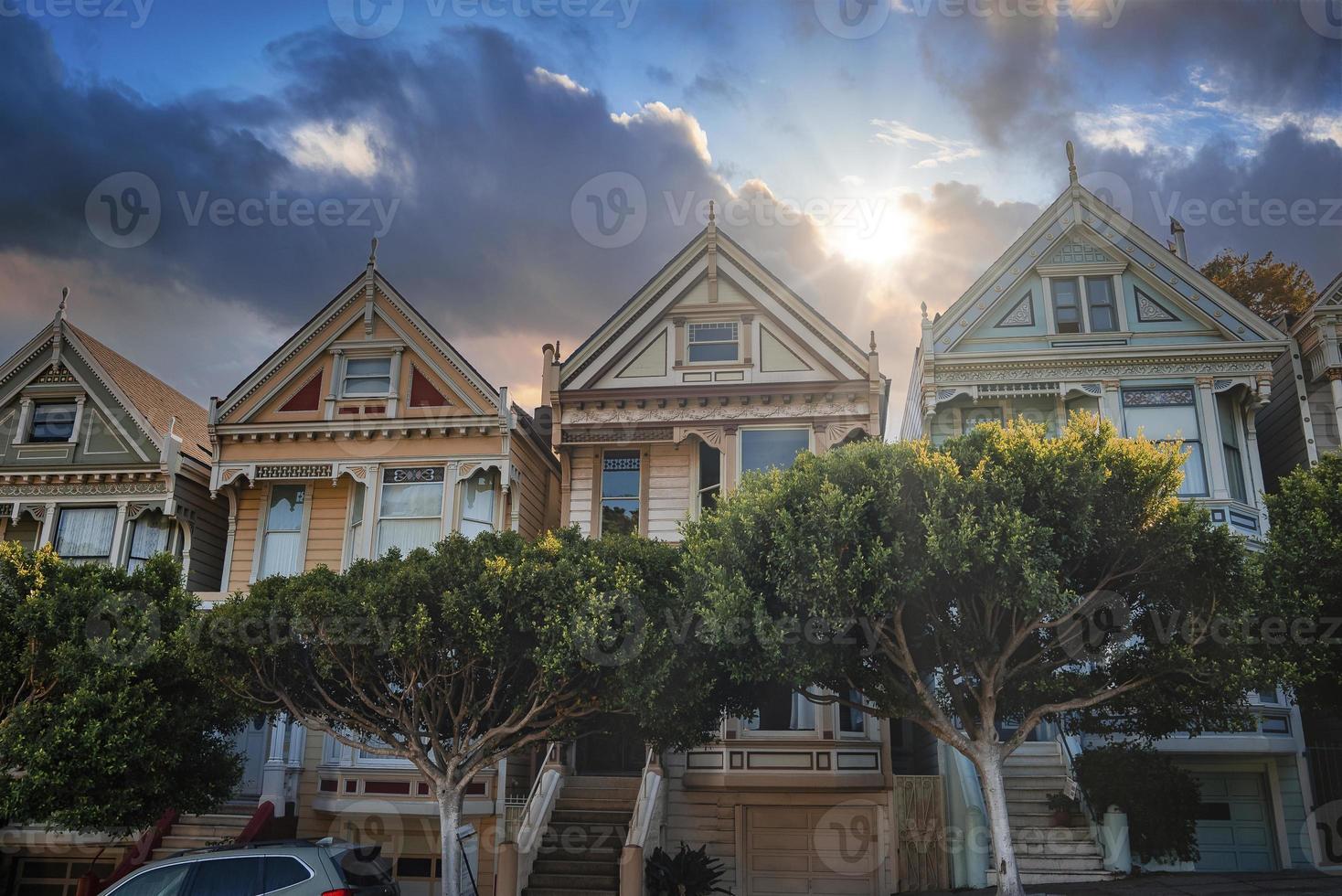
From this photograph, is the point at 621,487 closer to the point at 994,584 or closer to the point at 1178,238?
the point at 994,584

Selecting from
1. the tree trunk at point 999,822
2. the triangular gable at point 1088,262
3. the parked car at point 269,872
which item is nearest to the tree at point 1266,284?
the triangular gable at point 1088,262

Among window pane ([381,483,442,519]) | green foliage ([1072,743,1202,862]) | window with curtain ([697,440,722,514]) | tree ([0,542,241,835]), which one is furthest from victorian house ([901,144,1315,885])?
tree ([0,542,241,835])

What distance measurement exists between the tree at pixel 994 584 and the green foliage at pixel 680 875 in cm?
486

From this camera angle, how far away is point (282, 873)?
43.3 ft

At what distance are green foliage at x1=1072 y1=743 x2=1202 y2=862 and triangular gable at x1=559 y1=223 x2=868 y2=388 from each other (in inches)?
395

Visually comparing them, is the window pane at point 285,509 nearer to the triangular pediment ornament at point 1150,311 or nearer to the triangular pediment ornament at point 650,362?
the triangular pediment ornament at point 650,362

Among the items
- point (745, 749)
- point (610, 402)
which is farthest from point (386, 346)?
point (745, 749)

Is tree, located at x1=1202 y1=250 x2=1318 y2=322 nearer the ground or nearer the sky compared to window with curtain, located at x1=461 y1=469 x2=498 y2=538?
nearer the sky

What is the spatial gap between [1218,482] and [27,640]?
23.7 metres

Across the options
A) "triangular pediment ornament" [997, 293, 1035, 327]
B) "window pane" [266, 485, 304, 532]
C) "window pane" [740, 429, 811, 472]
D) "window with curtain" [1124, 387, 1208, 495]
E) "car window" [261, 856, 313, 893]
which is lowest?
"car window" [261, 856, 313, 893]

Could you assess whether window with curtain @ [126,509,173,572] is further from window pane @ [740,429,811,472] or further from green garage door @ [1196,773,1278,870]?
green garage door @ [1196,773,1278,870]

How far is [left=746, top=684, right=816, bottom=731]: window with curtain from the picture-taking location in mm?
21594

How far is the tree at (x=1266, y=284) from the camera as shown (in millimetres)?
30422

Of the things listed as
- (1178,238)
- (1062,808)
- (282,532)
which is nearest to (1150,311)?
(1178,238)
